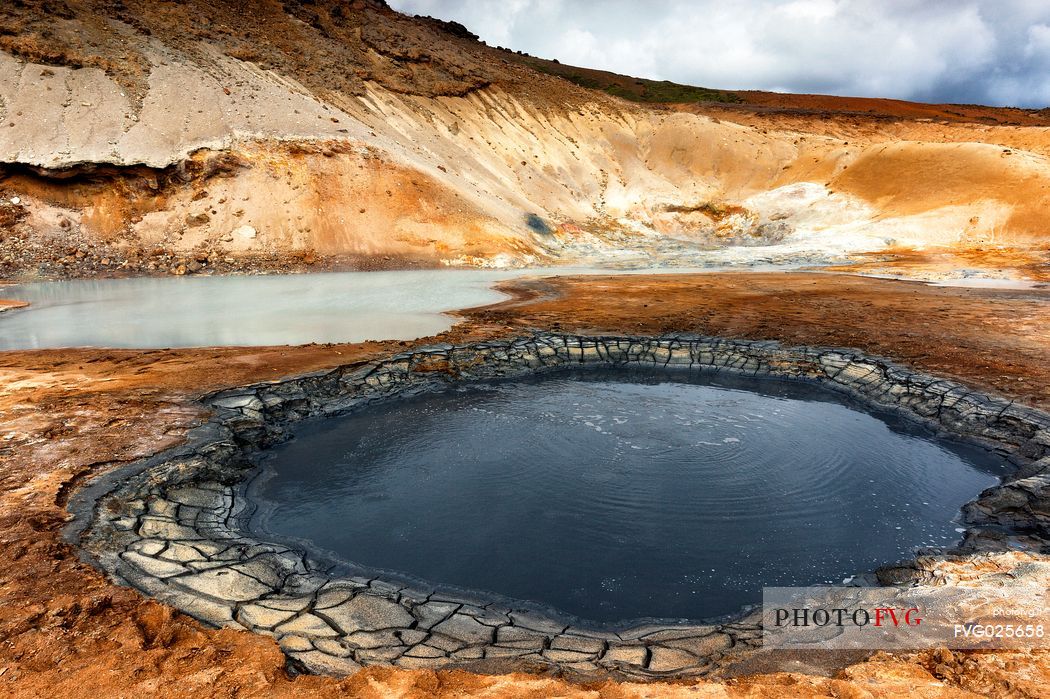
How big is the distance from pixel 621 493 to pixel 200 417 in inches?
175

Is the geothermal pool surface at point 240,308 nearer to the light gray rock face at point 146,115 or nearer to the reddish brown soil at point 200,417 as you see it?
the reddish brown soil at point 200,417

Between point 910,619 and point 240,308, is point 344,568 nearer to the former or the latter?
point 910,619

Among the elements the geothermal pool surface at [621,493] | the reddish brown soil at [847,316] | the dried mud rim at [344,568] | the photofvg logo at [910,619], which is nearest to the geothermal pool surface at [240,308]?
the reddish brown soil at [847,316]

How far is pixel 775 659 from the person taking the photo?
3213 mm

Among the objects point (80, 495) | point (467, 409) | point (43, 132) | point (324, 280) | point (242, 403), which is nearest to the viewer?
point (80, 495)

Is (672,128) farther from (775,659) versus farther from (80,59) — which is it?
(775,659)

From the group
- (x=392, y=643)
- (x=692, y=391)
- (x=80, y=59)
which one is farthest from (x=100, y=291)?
(x=392, y=643)

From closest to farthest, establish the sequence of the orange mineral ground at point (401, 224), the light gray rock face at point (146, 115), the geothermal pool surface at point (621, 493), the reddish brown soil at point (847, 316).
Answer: the orange mineral ground at point (401, 224)
the geothermal pool surface at point (621, 493)
the reddish brown soil at point (847, 316)
the light gray rock face at point (146, 115)

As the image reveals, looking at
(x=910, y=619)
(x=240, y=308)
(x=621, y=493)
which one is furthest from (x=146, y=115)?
(x=910, y=619)

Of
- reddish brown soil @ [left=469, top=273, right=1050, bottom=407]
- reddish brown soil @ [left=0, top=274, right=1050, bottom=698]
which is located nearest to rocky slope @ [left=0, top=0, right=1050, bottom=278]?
reddish brown soil @ [left=469, top=273, right=1050, bottom=407]

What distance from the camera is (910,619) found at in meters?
3.49

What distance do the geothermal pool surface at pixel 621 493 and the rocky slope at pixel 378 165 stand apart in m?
15.8

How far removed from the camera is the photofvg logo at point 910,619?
323 cm

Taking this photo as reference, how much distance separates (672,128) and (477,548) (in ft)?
114
